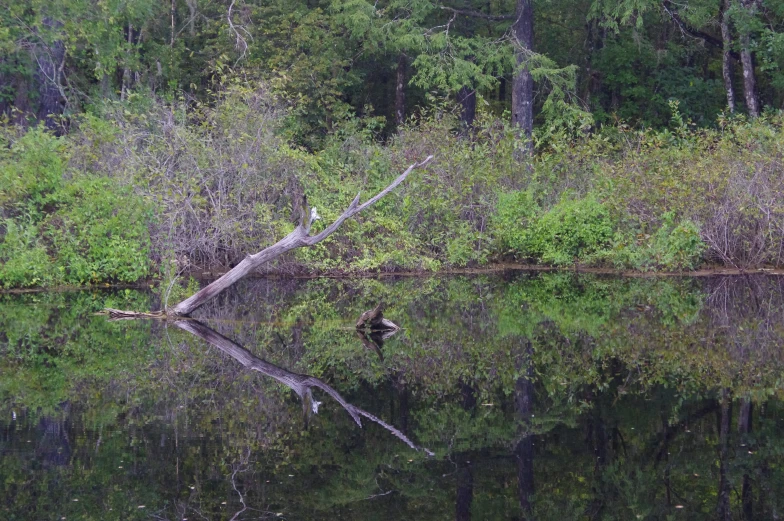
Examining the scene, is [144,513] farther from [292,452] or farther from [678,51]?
[678,51]

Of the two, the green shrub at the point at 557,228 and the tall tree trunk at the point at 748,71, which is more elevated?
the tall tree trunk at the point at 748,71

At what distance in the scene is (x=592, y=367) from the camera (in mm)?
10664

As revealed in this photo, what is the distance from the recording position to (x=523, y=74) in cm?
2722

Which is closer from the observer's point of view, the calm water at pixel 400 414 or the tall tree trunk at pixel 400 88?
the calm water at pixel 400 414

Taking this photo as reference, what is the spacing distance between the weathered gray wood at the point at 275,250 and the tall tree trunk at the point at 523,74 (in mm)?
A: 13521

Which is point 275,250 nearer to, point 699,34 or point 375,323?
point 375,323

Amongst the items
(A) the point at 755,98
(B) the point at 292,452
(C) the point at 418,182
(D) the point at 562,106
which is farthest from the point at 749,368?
(A) the point at 755,98

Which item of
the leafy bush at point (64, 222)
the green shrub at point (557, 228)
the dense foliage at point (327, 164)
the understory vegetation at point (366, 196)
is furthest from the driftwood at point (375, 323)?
the green shrub at point (557, 228)

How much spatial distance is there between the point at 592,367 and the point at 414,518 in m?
5.04

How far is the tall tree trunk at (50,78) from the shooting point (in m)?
24.6

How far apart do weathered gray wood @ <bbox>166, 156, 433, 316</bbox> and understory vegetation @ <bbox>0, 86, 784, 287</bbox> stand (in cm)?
320

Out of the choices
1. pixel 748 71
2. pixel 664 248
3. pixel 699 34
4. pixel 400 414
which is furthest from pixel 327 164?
pixel 699 34

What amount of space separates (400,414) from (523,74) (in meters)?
20.1

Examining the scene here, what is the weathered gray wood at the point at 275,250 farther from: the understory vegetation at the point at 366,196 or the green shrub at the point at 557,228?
the green shrub at the point at 557,228
